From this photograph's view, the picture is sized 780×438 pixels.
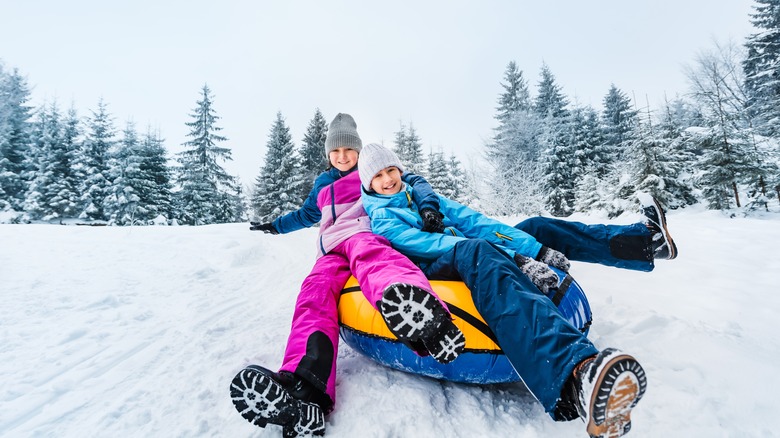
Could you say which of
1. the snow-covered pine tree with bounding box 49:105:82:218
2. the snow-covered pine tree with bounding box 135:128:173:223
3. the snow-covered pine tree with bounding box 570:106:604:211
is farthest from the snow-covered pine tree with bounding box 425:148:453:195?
the snow-covered pine tree with bounding box 49:105:82:218

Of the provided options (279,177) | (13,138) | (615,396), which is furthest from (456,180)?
(13,138)

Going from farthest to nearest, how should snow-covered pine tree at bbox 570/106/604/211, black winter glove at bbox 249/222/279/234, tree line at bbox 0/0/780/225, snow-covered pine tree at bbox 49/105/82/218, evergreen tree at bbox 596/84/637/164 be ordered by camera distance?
1. evergreen tree at bbox 596/84/637/164
2. snow-covered pine tree at bbox 49/105/82/218
3. snow-covered pine tree at bbox 570/106/604/211
4. tree line at bbox 0/0/780/225
5. black winter glove at bbox 249/222/279/234

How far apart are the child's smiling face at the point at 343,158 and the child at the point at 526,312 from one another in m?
1.15

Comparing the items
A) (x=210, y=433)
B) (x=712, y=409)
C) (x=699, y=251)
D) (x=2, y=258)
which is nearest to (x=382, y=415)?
(x=210, y=433)

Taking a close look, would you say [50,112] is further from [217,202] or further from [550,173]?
[550,173]

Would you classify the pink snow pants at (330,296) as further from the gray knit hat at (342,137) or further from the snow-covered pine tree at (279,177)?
the snow-covered pine tree at (279,177)

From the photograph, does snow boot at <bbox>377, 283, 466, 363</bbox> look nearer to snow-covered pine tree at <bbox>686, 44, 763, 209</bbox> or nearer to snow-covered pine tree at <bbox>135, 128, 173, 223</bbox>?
snow-covered pine tree at <bbox>686, 44, 763, 209</bbox>

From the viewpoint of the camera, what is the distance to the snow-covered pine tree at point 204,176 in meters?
21.5

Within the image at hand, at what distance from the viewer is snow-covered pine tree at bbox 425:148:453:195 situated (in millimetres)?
20781

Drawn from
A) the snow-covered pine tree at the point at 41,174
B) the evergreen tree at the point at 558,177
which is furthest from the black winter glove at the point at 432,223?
the snow-covered pine tree at the point at 41,174

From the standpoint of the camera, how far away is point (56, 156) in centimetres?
1975

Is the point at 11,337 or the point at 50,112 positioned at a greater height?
the point at 50,112

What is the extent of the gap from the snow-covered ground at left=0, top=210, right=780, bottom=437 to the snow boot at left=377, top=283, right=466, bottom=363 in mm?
331

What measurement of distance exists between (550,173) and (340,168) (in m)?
18.2
